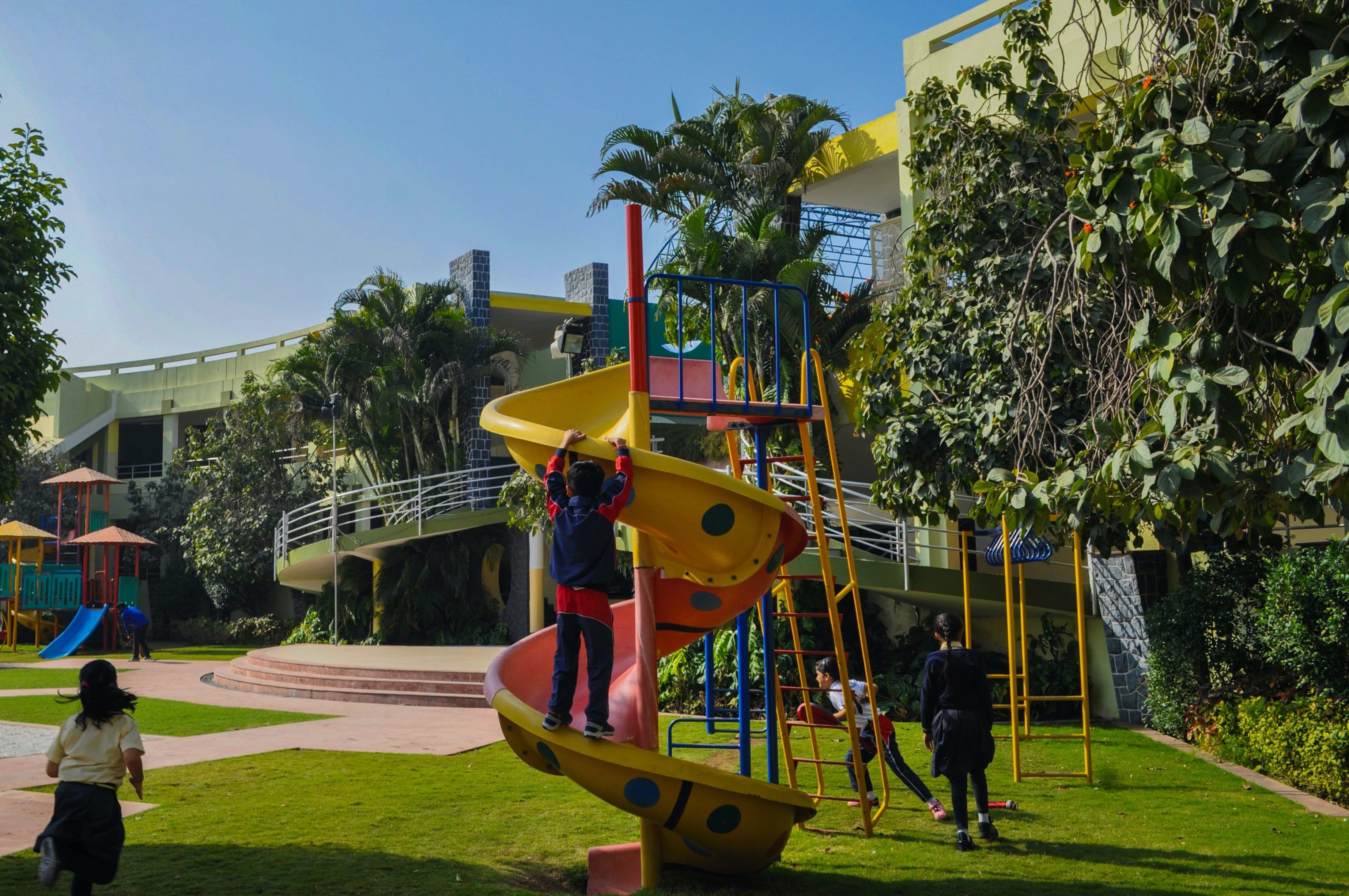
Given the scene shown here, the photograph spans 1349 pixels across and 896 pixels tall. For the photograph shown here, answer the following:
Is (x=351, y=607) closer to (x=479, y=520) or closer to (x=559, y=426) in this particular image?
(x=479, y=520)

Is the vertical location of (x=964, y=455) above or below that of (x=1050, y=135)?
below

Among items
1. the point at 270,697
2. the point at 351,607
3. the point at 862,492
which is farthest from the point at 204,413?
the point at 862,492

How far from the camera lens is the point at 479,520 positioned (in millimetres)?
24094

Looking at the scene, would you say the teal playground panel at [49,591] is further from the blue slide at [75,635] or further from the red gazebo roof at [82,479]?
the red gazebo roof at [82,479]

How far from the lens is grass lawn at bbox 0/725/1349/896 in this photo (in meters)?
6.62

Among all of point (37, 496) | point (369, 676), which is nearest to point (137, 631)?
point (369, 676)

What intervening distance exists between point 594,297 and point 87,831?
24.0m

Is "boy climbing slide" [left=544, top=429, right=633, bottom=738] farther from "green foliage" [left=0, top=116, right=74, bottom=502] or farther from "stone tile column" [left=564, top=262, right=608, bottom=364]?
"stone tile column" [left=564, top=262, right=608, bottom=364]

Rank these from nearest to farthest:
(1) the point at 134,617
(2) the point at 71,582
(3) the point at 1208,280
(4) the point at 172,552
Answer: (3) the point at 1208,280
(1) the point at 134,617
(2) the point at 71,582
(4) the point at 172,552

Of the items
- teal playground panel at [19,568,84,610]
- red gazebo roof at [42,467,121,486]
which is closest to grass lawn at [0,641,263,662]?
teal playground panel at [19,568,84,610]

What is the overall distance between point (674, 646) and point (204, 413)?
35.6 metres

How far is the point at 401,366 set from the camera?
84.7 feet

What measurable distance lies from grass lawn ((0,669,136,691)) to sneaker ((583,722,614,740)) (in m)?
15.5

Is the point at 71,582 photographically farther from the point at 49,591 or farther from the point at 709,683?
the point at 709,683
